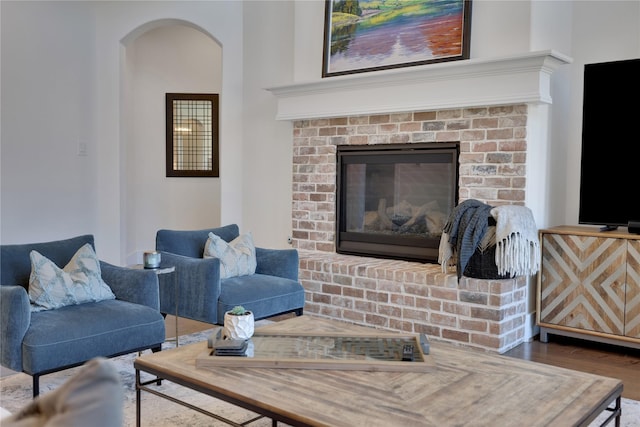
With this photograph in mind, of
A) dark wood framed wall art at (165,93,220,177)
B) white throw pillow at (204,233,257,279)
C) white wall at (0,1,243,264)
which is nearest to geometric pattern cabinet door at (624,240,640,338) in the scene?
white throw pillow at (204,233,257,279)

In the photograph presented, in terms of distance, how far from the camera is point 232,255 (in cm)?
393

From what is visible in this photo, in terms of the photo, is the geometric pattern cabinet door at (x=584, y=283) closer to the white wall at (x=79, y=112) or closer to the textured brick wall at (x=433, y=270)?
the textured brick wall at (x=433, y=270)

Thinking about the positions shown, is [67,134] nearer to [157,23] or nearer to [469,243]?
[157,23]

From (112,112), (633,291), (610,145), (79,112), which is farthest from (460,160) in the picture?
(79,112)

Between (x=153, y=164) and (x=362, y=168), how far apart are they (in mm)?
3287

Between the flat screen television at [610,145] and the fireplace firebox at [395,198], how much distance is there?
84 centimetres

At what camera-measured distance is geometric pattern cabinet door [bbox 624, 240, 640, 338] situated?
3586 mm

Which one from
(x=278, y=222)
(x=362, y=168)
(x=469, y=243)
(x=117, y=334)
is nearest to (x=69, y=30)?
(x=278, y=222)

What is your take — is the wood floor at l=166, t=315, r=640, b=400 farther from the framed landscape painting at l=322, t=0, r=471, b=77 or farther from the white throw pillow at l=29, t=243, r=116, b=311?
the framed landscape painting at l=322, t=0, r=471, b=77

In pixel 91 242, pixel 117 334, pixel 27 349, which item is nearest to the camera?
pixel 27 349

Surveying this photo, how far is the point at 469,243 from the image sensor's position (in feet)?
12.1

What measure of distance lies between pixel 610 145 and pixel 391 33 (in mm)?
1685

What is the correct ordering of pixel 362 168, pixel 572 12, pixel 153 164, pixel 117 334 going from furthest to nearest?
pixel 153 164, pixel 362 168, pixel 572 12, pixel 117 334

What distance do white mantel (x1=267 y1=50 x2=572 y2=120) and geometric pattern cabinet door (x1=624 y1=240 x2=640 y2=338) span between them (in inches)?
41.3
